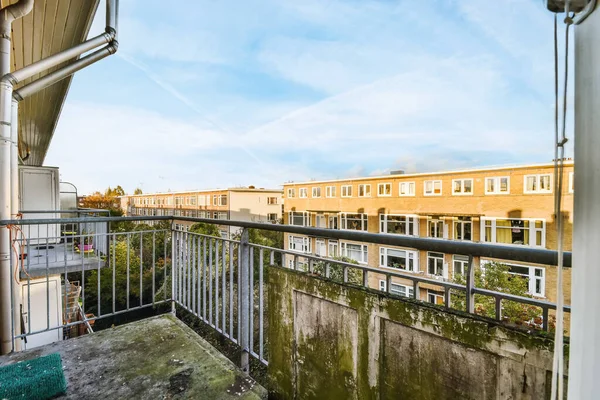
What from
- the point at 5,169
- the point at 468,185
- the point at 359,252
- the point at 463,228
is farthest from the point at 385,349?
the point at 359,252

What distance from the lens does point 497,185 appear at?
1345 cm

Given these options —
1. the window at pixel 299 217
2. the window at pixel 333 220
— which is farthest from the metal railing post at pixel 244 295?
the window at pixel 299 217

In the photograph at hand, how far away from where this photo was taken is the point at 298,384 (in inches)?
51.8

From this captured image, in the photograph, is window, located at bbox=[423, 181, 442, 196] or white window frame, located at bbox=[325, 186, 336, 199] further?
white window frame, located at bbox=[325, 186, 336, 199]

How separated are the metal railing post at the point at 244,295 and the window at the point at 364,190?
16.4 metres

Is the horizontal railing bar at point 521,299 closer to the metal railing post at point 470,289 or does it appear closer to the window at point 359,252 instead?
the metal railing post at point 470,289

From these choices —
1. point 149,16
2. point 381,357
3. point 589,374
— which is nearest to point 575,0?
point 589,374

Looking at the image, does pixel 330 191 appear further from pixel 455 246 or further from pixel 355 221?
pixel 455 246

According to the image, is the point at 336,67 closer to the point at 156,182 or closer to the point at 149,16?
the point at 149,16

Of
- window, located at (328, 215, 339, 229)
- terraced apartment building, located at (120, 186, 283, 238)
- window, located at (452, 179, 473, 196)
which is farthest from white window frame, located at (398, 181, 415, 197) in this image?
terraced apartment building, located at (120, 186, 283, 238)

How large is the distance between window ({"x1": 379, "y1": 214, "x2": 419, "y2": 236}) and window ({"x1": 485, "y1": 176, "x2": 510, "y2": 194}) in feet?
12.0

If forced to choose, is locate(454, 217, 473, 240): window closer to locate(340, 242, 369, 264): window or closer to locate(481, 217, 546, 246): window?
locate(481, 217, 546, 246): window

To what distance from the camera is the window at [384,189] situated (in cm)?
1669

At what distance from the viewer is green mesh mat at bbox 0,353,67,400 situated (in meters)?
1.43
